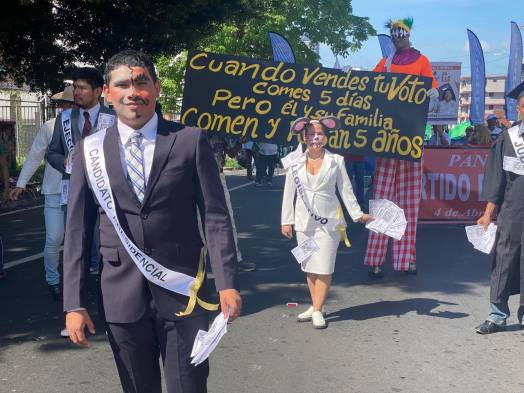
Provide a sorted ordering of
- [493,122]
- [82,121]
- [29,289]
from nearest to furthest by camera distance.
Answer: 1. [82,121]
2. [29,289]
3. [493,122]

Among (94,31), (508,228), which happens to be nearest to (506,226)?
(508,228)

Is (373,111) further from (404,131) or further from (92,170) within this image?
(92,170)

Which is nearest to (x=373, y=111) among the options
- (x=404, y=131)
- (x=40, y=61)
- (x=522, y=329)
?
(x=404, y=131)

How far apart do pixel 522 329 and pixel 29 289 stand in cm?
447

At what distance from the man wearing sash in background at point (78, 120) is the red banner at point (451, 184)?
5569 millimetres

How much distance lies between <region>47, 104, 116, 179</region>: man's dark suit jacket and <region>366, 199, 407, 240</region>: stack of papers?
2340mm

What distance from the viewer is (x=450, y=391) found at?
4.34 meters

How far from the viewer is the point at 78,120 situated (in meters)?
5.99

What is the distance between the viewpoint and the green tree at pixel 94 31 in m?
13.0

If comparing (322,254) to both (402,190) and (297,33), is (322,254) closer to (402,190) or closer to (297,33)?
(402,190)

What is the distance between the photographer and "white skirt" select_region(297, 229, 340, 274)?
589 centimetres

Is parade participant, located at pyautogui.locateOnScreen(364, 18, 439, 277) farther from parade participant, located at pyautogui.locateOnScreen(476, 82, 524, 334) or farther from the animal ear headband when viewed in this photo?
parade participant, located at pyautogui.locateOnScreen(476, 82, 524, 334)

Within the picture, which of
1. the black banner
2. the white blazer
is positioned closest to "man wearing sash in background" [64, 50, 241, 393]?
the white blazer

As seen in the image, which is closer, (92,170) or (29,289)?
(92,170)
